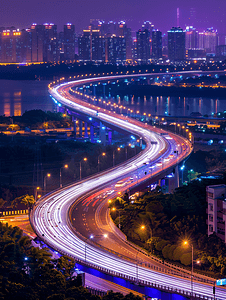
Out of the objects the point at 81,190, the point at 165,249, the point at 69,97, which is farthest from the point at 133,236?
the point at 69,97

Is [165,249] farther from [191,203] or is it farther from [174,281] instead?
[191,203]

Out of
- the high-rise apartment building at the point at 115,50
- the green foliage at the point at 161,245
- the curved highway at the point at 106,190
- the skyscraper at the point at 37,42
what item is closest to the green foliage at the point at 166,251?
the green foliage at the point at 161,245

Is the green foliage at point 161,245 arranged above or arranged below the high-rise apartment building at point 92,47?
below

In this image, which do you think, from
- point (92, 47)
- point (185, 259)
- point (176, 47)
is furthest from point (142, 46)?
→ point (185, 259)

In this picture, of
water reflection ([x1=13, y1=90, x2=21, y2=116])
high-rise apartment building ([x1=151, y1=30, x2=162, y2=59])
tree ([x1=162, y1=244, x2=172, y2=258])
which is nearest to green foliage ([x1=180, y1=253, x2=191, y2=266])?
tree ([x1=162, y1=244, x2=172, y2=258])

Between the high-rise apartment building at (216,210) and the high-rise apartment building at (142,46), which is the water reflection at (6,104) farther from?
the high-rise apartment building at (216,210)
